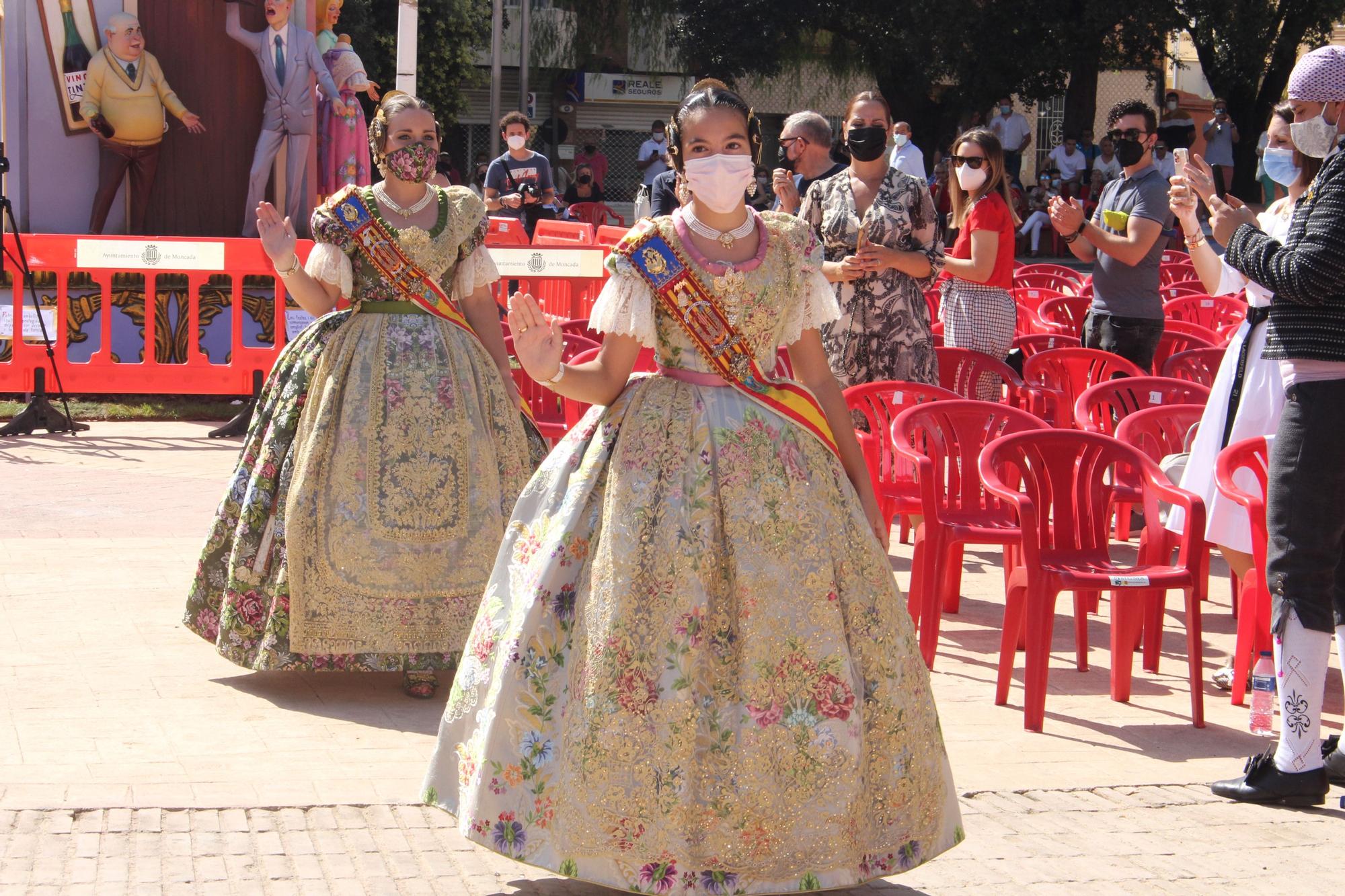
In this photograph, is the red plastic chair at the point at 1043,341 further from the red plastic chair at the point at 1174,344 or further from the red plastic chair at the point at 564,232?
the red plastic chair at the point at 564,232

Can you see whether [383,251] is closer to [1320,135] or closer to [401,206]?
[401,206]

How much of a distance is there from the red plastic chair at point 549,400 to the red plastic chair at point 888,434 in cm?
122

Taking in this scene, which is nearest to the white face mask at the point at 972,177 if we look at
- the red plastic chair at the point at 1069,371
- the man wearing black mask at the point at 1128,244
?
the man wearing black mask at the point at 1128,244

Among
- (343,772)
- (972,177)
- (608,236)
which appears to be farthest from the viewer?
(608,236)

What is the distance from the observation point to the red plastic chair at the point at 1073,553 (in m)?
5.27

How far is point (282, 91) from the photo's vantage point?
14.1m

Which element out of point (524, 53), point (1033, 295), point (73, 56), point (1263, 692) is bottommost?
point (1263, 692)

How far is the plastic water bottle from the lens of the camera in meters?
4.86

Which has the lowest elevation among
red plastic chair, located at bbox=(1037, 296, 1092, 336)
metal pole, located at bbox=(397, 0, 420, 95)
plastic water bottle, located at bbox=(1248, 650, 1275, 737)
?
plastic water bottle, located at bbox=(1248, 650, 1275, 737)


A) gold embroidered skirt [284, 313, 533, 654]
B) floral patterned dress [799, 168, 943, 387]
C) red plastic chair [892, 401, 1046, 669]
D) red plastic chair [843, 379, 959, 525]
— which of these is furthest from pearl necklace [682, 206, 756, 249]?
floral patterned dress [799, 168, 943, 387]

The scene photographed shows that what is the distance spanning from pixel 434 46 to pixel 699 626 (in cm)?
2974

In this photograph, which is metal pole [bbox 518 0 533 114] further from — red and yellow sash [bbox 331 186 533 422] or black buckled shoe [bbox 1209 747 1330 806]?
black buckled shoe [bbox 1209 747 1330 806]

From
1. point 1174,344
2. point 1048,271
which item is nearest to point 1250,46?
point 1048,271

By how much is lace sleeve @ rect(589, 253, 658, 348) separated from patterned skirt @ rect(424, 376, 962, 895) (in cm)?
14
